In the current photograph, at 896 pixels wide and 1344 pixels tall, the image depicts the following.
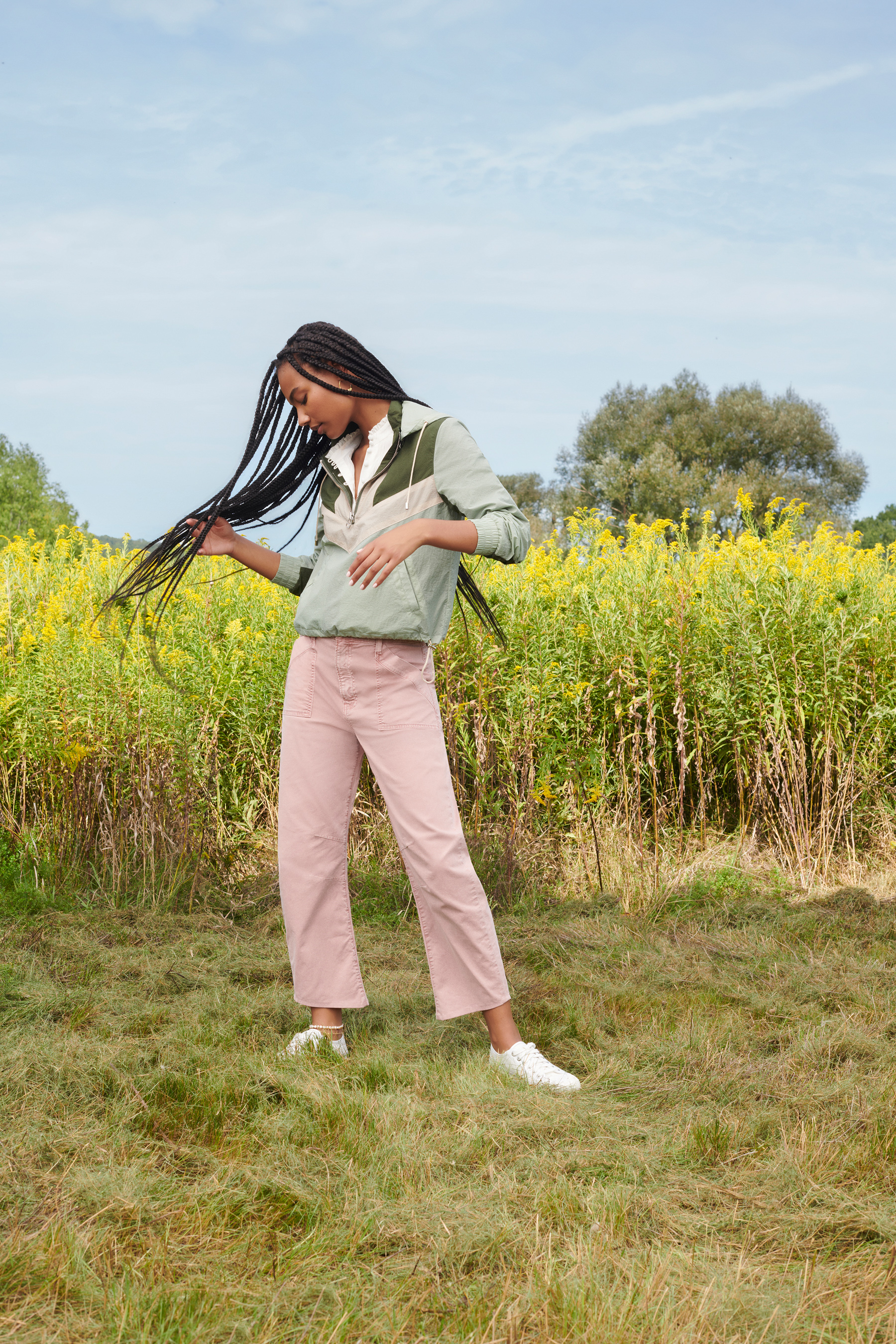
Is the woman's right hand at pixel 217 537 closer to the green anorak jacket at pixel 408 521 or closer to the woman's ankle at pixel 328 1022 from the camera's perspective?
the green anorak jacket at pixel 408 521

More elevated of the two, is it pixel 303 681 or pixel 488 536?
pixel 488 536

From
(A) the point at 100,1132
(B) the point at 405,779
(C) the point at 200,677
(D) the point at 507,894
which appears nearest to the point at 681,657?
(D) the point at 507,894

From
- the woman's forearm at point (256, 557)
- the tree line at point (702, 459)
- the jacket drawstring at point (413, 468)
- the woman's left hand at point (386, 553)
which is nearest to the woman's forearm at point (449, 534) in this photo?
the woman's left hand at point (386, 553)

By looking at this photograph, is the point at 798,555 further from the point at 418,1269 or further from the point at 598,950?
the point at 418,1269

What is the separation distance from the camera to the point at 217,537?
2619mm

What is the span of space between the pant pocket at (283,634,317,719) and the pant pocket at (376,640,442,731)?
179mm

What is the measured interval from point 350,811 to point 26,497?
807 inches

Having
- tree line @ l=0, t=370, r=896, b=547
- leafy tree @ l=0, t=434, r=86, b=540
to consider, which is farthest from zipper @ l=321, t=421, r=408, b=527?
tree line @ l=0, t=370, r=896, b=547

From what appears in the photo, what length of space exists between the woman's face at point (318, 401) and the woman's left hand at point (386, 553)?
0.45 meters

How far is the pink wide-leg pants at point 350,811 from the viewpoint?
7.93 ft

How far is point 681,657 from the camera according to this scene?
473 centimetres

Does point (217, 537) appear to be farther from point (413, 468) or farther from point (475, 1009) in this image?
point (475, 1009)

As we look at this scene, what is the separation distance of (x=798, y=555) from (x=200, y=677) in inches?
125

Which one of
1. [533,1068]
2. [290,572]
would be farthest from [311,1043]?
[290,572]
